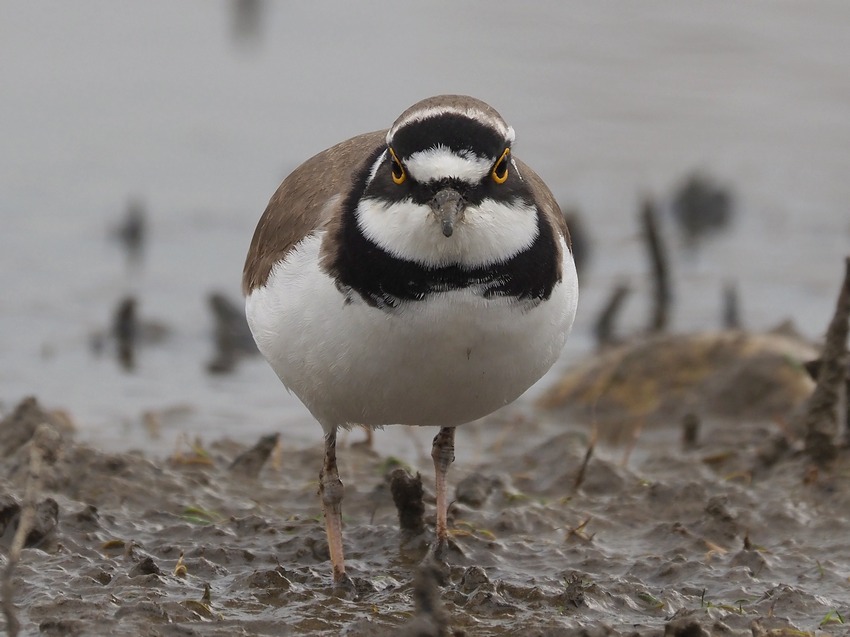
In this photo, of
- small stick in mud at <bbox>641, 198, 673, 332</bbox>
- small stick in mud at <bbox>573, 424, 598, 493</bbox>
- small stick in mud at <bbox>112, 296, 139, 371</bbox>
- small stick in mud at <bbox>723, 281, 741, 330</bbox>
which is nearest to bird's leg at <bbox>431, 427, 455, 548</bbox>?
small stick in mud at <bbox>573, 424, 598, 493</bbox>

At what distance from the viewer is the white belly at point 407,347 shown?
16.5ft

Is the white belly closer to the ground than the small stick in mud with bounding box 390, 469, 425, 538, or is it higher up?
higher up

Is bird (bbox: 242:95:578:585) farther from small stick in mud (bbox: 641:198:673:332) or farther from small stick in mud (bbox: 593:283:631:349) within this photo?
small stick in mud (bbox: 593:283:631:349)

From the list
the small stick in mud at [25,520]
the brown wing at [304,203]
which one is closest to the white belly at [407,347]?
the brown wing at [304,203]

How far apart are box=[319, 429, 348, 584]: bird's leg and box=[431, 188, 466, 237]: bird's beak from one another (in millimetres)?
1418

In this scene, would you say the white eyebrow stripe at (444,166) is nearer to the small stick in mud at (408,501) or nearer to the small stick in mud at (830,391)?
the small stick in mud at (408,501)

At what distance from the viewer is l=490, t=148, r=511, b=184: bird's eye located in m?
5.04

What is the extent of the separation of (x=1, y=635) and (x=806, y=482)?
3.87 m

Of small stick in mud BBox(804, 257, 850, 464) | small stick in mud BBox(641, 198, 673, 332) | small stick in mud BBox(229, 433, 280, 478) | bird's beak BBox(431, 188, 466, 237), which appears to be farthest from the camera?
small stick in mud BBox(641, 198, 673, 332)

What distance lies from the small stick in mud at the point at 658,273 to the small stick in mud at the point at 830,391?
3619 millimetres

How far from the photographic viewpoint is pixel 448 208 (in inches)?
189

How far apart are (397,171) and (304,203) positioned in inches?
32.9

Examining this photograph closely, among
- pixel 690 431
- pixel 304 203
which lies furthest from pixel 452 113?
pixel 690 431

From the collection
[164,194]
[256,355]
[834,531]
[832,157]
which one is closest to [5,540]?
[834,531]
